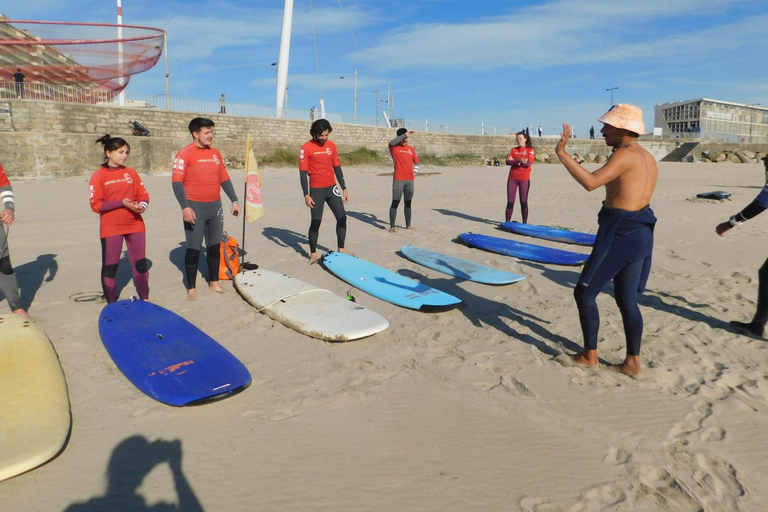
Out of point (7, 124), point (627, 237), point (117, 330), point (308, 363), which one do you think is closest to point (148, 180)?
point (7, 124)

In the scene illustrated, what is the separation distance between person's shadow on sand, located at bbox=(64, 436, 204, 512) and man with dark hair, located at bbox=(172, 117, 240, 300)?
264 centimetres

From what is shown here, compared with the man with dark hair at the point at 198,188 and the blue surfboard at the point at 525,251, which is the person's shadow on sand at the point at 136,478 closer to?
the man with dark hair at the point at 198,188

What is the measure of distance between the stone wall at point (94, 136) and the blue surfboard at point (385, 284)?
12605 millimetres

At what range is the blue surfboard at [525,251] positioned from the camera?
6.58 m

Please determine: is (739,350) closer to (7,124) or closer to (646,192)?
(646,192)

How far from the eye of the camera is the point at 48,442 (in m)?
2.62

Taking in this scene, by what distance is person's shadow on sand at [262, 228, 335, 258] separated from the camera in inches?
300

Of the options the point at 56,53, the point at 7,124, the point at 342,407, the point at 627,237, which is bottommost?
the point at 342,407

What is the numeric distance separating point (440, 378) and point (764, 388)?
7.02ft

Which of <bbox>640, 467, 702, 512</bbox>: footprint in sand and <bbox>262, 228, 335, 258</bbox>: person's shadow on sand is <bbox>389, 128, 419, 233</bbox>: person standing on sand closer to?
<bbox>262, 228, 335, 258</bbox>: person's shadow on sand

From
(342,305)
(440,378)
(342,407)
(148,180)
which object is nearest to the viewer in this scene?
(342,407)

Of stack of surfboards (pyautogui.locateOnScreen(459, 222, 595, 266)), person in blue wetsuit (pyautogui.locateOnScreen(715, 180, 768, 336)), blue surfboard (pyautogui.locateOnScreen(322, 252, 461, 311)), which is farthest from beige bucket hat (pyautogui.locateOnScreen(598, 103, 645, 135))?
stack of surfboards (pyautogui.locateOnScreen(459, 222, 595, 266))

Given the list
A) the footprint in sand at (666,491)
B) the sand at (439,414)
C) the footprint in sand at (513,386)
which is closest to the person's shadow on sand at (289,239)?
the sand at (439,414)

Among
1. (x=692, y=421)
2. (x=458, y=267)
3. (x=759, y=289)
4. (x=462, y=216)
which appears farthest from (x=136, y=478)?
(x=462, y=216)
